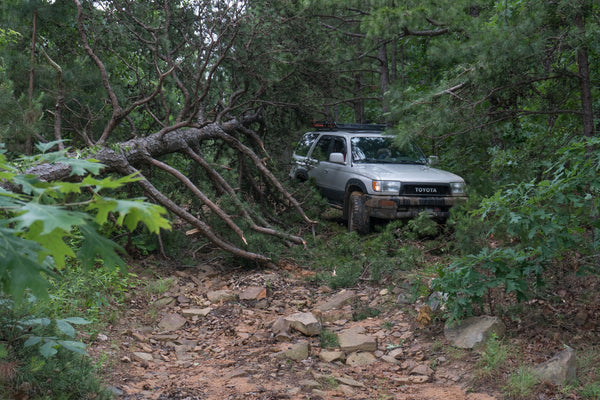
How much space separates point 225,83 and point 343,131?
8.91 ft

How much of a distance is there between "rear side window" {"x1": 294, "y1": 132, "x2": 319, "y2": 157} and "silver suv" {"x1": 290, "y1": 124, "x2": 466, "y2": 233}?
0.09ft

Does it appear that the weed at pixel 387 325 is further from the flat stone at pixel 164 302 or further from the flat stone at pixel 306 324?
the flat stone at pixel 164 302

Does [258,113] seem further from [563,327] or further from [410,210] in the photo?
[563,327]

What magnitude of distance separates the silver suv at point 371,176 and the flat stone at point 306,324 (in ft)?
11.1

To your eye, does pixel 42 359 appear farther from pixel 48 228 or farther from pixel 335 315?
pixel 335 315

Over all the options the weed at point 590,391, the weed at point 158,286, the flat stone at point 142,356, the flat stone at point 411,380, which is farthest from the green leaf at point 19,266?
the weed at point 158,286

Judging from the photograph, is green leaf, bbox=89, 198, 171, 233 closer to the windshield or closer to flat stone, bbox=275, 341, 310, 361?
flat stone, bbox=275, 341, 310, 361

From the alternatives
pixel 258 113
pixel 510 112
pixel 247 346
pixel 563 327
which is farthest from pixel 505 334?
pixel 258 113

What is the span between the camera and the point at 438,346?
16.2 ft

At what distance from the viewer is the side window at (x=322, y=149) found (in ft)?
35.9

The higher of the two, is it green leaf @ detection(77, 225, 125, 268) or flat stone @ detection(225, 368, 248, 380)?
green leaf @ detection(77, 225, 125, 268)

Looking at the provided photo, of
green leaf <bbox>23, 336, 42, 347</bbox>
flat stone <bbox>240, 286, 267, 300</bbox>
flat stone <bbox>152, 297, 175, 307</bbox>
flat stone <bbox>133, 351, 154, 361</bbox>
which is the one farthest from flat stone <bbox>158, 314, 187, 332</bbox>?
green leaf <bbox>23, 336, 42, 347</bbox>

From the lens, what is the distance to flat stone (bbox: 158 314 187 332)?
5.85m

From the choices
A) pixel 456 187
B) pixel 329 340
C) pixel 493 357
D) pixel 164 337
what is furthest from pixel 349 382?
pixel 456 187
